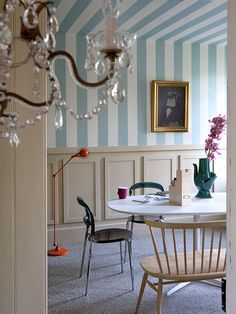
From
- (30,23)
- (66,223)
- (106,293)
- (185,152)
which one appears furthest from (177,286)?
(30,23)

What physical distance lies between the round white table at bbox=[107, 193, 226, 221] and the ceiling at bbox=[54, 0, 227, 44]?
1850 mm

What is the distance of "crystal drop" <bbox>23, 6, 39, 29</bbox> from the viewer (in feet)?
2.89

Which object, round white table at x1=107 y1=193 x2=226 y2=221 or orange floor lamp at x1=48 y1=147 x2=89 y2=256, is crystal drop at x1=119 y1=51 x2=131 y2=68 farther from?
orange floor lamp at x1=48 y1=147 x2=89 y2=256

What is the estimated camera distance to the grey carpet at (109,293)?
2988 mm

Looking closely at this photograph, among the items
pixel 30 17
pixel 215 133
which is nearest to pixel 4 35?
pixel 30 17

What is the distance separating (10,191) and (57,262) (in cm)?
243

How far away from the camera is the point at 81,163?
4938mm

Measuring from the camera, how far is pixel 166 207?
319 cm

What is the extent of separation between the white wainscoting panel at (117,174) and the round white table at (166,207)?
1.45 metres

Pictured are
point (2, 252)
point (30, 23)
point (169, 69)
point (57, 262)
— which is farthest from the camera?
point (169, 69)

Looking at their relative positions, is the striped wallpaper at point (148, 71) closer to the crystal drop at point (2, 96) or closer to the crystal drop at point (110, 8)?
the crystal drop at point (110, 8)

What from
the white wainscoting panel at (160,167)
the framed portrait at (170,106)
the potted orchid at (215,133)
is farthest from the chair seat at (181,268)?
the framed portrait at (170,106)

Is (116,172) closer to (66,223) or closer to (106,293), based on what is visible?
(66,223)

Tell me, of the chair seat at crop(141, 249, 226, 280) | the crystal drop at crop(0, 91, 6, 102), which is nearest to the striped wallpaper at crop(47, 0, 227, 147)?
the chair seat at crop(141, 249, 226, 280)
